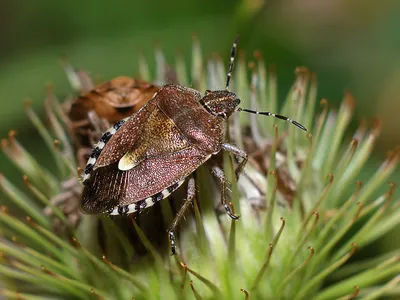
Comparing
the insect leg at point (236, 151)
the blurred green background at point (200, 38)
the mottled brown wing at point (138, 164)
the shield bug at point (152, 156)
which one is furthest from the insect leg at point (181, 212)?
the blurred green background at point (200, 38)

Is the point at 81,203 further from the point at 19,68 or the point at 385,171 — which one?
the point at 19,68

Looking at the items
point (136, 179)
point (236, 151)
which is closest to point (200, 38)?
point (236, 151)

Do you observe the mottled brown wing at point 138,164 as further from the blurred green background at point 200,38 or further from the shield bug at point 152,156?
the blurred green background at point 200,38

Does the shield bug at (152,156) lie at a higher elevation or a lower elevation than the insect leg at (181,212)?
higher

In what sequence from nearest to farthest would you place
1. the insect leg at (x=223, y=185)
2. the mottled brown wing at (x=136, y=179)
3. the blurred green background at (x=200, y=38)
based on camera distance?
the mottled brown wing at (x=136, y=179)
the insect leg at (x=223, y=185)
the blurred green background at (x=200, y=38)

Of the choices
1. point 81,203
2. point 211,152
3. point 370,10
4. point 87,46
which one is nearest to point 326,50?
point 370,10

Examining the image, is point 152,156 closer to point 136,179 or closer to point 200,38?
point 136,179

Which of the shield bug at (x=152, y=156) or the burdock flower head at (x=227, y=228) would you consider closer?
the shield bug at (x=152, y=156)
